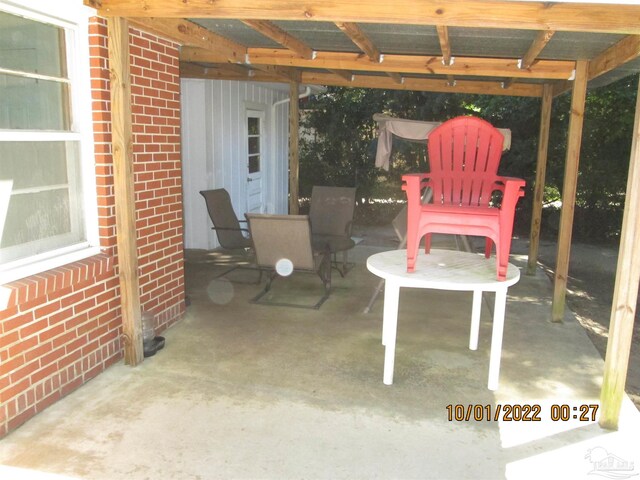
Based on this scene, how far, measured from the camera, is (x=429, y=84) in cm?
653

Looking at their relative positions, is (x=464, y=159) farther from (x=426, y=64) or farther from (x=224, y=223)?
(x=224, y=223)

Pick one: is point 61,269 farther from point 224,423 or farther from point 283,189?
point 283,189

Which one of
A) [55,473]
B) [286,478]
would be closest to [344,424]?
[286,478]

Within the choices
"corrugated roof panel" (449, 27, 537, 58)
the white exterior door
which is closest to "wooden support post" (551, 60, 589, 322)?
"corrugated roof panel" (449, 27, 537, 58)

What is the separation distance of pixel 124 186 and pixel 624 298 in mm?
2872

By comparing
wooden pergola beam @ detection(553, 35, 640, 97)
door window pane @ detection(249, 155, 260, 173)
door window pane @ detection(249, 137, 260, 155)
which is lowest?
door window pane @ detection(249, 155, 260, 173)

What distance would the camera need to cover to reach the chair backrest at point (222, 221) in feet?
19.2

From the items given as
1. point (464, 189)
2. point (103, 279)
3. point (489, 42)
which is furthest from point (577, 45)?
point (103, 279)

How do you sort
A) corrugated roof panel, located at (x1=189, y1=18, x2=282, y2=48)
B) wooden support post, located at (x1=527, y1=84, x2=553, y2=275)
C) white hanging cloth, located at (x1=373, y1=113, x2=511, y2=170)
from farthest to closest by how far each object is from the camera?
white hanging cloth, located at (x1=373, y1=113, x2=511, y2=170) → wooden support post, located at (x1=527, y1=84, x2=553, y2=275) → corrugated roof panel, located at (x1=189, y1=18, x2=282, y2=48)

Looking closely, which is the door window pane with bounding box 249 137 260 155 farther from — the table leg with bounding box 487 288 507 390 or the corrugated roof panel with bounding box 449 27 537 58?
the table leg with bounding box 487 288 507 390

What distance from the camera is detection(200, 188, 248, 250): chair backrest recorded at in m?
5.87

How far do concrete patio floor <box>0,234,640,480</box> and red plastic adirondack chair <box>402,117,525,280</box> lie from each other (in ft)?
2.57

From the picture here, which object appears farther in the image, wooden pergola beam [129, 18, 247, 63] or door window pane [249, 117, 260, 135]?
door window pane [249, 117, 260, 135]

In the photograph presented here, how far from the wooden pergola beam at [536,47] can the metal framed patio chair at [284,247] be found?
7.28ft
